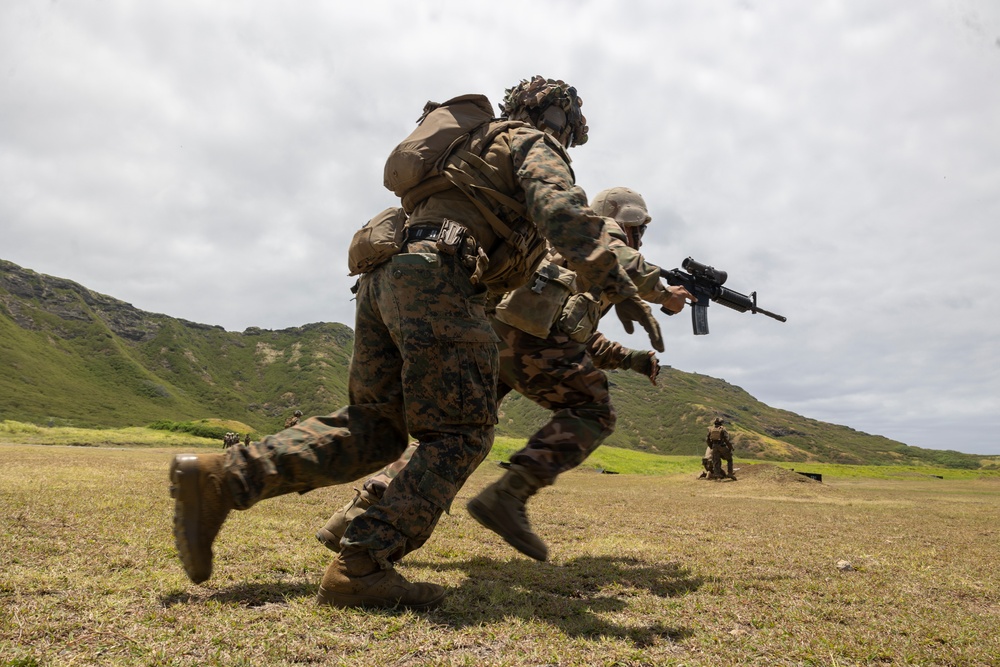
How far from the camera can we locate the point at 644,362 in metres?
4.15

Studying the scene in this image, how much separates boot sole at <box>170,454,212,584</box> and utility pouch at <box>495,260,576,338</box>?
71.5 inches

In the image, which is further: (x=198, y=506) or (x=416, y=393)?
(x=416, y=393)

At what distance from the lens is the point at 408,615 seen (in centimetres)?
206

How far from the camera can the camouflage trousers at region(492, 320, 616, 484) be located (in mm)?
3153

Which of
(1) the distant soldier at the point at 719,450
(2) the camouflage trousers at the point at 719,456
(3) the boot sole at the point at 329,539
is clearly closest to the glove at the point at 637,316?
(3) the boot sole at the point at 329,539

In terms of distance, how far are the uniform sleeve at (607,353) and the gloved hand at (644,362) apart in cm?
4

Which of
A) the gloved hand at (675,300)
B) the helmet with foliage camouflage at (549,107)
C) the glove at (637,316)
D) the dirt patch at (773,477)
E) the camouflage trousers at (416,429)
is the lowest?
the dirt patch at (773,477)

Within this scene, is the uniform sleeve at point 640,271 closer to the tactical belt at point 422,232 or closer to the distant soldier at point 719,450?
the tactical belt at point 422,232

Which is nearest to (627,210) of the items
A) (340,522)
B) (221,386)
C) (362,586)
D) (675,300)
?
(675,300)

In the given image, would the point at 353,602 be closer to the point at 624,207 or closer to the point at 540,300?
the point at 540,300

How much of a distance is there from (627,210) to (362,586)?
3498 mm

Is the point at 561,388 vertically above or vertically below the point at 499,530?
above

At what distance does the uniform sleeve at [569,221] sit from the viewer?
2.38m

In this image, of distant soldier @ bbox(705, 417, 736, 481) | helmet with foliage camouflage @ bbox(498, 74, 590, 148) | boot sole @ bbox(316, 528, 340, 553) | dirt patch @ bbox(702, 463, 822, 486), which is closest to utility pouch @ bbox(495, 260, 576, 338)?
helmet with foliage camouflage @ bbox(498, 74, 590, 148)
